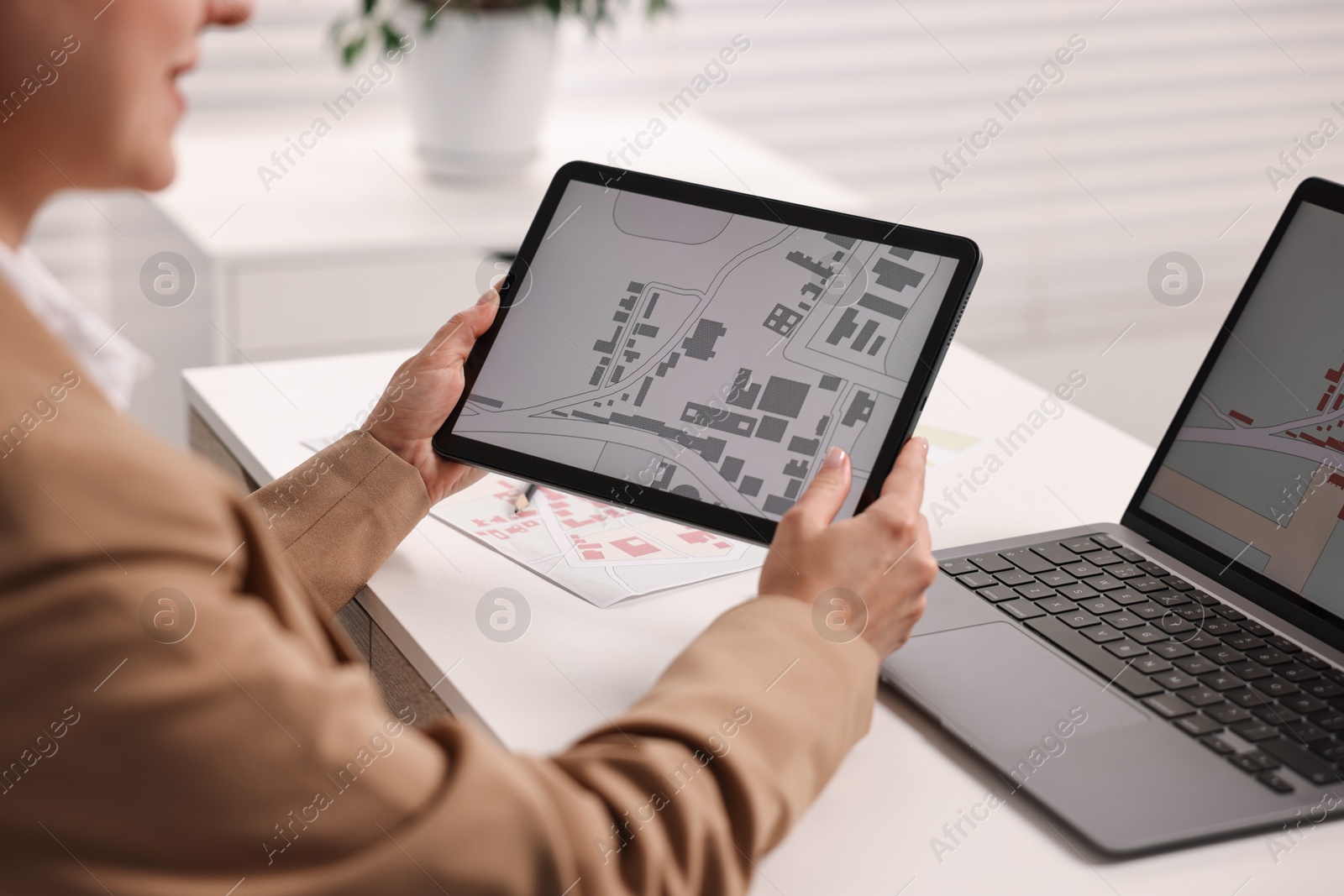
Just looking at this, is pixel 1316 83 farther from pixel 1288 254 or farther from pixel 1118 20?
pixel 1288 254

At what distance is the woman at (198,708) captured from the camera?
0.45m

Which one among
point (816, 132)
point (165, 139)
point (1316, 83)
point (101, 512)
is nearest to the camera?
point (101, 512)

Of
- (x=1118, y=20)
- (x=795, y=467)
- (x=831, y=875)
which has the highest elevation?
(x=1118, y=20)

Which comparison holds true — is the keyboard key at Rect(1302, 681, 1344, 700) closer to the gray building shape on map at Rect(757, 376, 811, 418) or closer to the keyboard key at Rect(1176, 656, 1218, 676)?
the keyboard key at Rect(1176, 656, 1218, 676)

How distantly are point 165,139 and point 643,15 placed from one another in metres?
2.30

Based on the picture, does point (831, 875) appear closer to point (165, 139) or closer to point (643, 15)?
point (165, 139)

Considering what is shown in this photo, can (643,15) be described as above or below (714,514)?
above

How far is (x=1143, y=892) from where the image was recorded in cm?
63

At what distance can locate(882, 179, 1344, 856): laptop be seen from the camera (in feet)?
2.26

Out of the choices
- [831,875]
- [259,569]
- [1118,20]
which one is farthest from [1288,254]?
[1118,20]

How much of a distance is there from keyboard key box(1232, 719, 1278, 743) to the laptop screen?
14cm

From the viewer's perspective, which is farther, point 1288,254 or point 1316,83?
point 1316,83

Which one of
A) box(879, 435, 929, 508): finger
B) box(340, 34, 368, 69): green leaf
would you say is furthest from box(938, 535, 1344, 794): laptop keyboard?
box(340, 34, 368, 69): green leaf

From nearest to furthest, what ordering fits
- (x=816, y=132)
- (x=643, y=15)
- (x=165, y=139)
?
(x=165, y=139) → (x=643, y=15) → (x=816, y=132)
